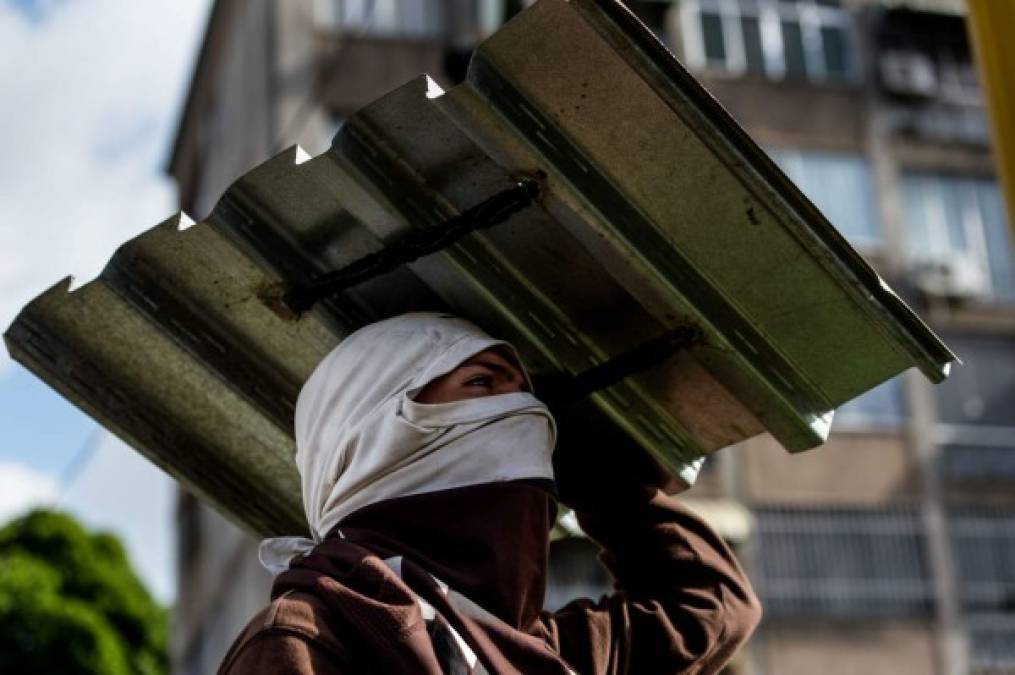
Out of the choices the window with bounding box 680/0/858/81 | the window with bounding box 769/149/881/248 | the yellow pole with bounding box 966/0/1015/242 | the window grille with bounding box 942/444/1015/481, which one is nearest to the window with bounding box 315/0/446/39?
the window with bounding box 680/0/858/81

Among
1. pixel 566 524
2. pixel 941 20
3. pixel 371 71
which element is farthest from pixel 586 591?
pixel 566 524

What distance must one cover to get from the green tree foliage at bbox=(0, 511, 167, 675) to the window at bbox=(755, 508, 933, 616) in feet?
42.6

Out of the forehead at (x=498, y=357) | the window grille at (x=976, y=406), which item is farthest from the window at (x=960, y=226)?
the forehead at (x=498, y=357)

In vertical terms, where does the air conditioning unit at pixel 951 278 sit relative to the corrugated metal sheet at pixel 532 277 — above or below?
below

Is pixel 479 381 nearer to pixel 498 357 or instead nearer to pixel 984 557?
pixel 498 357

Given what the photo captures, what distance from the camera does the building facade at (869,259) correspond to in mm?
22906

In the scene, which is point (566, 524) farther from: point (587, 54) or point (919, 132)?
point (919, 132)

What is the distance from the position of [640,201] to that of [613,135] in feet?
0.51

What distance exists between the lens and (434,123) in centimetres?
337

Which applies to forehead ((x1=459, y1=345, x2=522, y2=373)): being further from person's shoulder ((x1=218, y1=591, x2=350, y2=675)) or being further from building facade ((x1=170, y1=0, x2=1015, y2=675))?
building facade ((x1=170, y1=0, x2=1015, y2=675))

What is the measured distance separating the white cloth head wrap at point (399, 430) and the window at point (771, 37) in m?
21.7

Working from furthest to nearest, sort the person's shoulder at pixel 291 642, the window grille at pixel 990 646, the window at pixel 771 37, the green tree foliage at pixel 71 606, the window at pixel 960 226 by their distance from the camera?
1. the green tree foliage at pixel 71 606
2. the window at pixel 771 37
3. the window at pixel 960 226
4. the window grille at pixel 990 646
5. the person's shoulder at pixel 291 642

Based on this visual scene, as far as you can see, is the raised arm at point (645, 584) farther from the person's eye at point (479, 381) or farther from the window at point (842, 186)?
the window at point (842, 186)

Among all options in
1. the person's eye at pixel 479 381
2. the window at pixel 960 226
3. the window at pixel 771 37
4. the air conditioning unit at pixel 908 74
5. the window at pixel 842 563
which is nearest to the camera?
the person's eye at pixel 479 381
